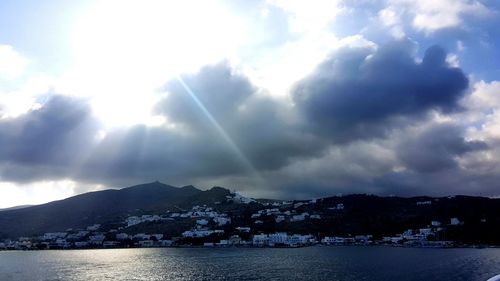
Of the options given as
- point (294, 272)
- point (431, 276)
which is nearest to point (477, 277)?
point (431, 276)

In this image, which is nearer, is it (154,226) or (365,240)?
(365,240)

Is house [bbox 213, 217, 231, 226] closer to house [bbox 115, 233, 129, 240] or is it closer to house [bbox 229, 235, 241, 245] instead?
house [bbox 229, 235, 241, 245]

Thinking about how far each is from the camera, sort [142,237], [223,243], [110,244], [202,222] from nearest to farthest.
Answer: [223,243]
[110,244]
[142,237]
[202,222]

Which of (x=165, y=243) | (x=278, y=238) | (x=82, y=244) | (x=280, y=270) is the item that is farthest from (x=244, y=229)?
(x=280, y=270)

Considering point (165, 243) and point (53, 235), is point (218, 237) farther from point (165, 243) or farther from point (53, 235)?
point (53, 235)

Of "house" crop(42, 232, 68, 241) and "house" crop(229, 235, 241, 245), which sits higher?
"house" crop(42, 232, 68, 241)

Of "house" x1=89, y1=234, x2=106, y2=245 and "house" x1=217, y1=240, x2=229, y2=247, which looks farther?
"house" x1=89, y1=234, x2=106, y2=245

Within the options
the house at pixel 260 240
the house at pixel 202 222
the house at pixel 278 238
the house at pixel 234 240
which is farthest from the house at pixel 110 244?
the house at pixel 278 238

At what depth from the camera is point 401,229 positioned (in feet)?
553

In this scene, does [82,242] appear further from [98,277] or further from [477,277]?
[477,277]

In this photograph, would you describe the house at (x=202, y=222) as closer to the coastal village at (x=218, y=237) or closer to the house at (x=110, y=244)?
the coastal village at (x=218, y=237)

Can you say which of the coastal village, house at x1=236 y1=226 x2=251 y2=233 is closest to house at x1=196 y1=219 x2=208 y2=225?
the coastal village

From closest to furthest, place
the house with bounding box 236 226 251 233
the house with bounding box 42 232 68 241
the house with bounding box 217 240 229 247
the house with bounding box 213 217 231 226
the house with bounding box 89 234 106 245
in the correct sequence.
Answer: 1. the house with bounding box 217 240 229 247
2. the house with bounding box 89 234 106 245
3. the house with bounding box 236 226 251 233
4. the house with bounding box 42 232 68 241
5. the house with bounding box 213 217 231 226

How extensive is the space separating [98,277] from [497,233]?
123m
